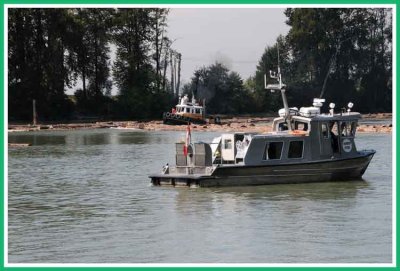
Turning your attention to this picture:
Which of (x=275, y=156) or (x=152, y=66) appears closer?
(x=275, y=156)

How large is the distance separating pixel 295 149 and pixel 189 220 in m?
6.79

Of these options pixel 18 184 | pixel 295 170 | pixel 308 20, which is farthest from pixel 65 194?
pixel 308 20

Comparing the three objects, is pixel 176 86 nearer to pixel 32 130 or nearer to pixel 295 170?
pixel 32 130

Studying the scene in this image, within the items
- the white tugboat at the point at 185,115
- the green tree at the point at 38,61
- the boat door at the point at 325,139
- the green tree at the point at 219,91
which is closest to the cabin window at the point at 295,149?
the boat door at the point at 325,139

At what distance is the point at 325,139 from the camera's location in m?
29.6

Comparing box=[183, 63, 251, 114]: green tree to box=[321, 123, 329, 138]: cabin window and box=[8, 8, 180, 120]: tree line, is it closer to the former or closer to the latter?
box=[8, 8, 180, 120]: tree line

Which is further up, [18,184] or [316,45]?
[316,45]

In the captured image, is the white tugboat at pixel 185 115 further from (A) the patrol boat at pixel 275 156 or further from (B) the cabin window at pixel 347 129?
(A) the patrol boat at pixel 275 156

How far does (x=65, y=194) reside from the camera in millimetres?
29406

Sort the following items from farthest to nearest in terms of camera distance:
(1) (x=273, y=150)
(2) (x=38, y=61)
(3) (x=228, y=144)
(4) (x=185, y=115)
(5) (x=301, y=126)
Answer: (2) (x=38, y=61), (4) (x=185, y=115), (5) (x=301, y=126), (3) (x=228, y=144), (1) (x=273, y=150)

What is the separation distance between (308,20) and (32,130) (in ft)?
123

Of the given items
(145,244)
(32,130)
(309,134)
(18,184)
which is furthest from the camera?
(32,130)

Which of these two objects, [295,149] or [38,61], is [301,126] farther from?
[38,61]

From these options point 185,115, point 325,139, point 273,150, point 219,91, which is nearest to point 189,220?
point 273,150
